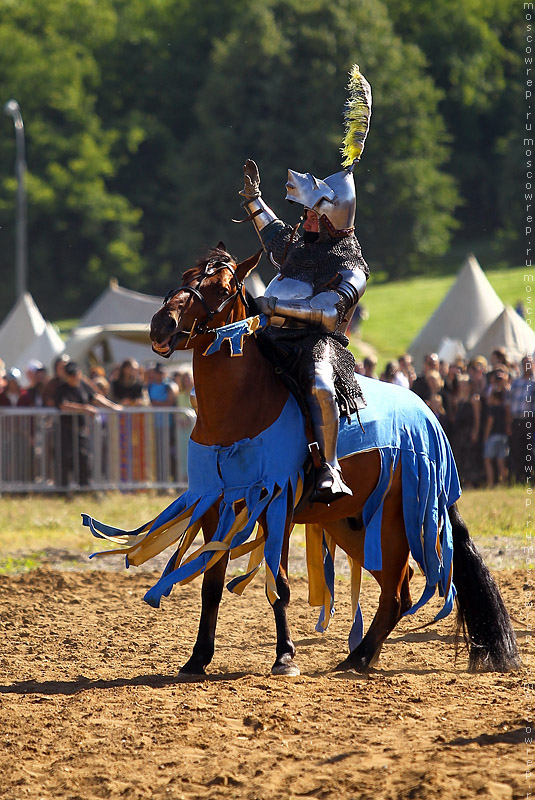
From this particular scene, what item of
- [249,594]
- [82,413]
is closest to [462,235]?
[82,413]

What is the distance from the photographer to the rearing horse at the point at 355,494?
247 inches

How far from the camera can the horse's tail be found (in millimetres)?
6828

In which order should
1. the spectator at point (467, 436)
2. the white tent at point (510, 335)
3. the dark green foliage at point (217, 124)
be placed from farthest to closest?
1. the dark green foliage at point (217, 124)
2. the white tent at point (510, 335)
3. the spectator at point (467, 436)

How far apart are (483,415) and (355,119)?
944 cm

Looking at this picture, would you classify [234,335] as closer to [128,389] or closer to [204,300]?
[204,300]

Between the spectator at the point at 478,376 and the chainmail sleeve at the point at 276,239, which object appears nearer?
the chainmail sleeve at the point at 276,239

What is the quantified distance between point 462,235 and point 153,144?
16507 millimetres

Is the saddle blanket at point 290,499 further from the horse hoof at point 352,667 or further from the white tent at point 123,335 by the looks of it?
the white tent at point 123,335

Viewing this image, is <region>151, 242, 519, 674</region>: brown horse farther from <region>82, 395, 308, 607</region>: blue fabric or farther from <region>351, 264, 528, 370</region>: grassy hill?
<region>351, 264, 528, 370</region>: grassy hill

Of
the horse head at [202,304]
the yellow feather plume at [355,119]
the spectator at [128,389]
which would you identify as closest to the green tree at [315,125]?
the spectator at [128,389]

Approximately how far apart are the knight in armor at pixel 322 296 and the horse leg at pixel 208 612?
60cm

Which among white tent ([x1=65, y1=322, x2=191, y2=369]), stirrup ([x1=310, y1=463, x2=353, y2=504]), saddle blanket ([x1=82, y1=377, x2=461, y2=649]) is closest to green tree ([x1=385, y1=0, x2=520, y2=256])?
white tent ([x1=65, y1=322, x2=191, y2=369])

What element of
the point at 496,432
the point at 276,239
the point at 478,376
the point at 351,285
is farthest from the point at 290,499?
the point at 478,376

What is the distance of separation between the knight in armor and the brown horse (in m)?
0.21
